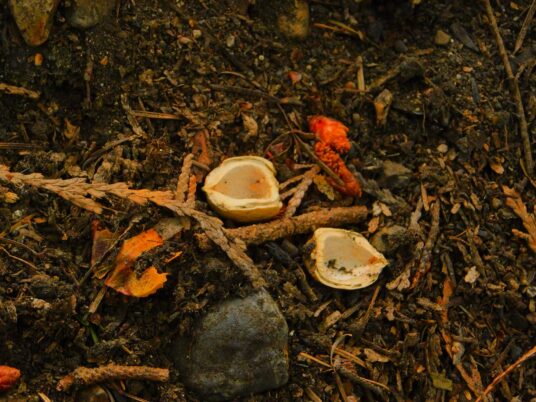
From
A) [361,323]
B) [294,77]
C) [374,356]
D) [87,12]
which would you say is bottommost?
[374,356]

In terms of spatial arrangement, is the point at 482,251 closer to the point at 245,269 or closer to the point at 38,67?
the point at 245,269

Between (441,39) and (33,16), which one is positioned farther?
(441,39)

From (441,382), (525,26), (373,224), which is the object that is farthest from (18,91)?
(525,26)

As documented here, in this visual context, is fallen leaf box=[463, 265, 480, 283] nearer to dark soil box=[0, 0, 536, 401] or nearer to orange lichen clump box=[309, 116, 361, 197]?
dark soil box=[0, 0, 536, 401]

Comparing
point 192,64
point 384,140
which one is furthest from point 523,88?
point 192,64

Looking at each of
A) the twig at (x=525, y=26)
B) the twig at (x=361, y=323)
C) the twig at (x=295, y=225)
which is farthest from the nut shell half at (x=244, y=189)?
the twig at (x=525, y=26)

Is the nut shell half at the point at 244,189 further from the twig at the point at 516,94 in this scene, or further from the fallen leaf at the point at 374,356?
the twig at the point at 516,94

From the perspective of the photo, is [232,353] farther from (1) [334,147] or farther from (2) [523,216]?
(2) [523,216]
